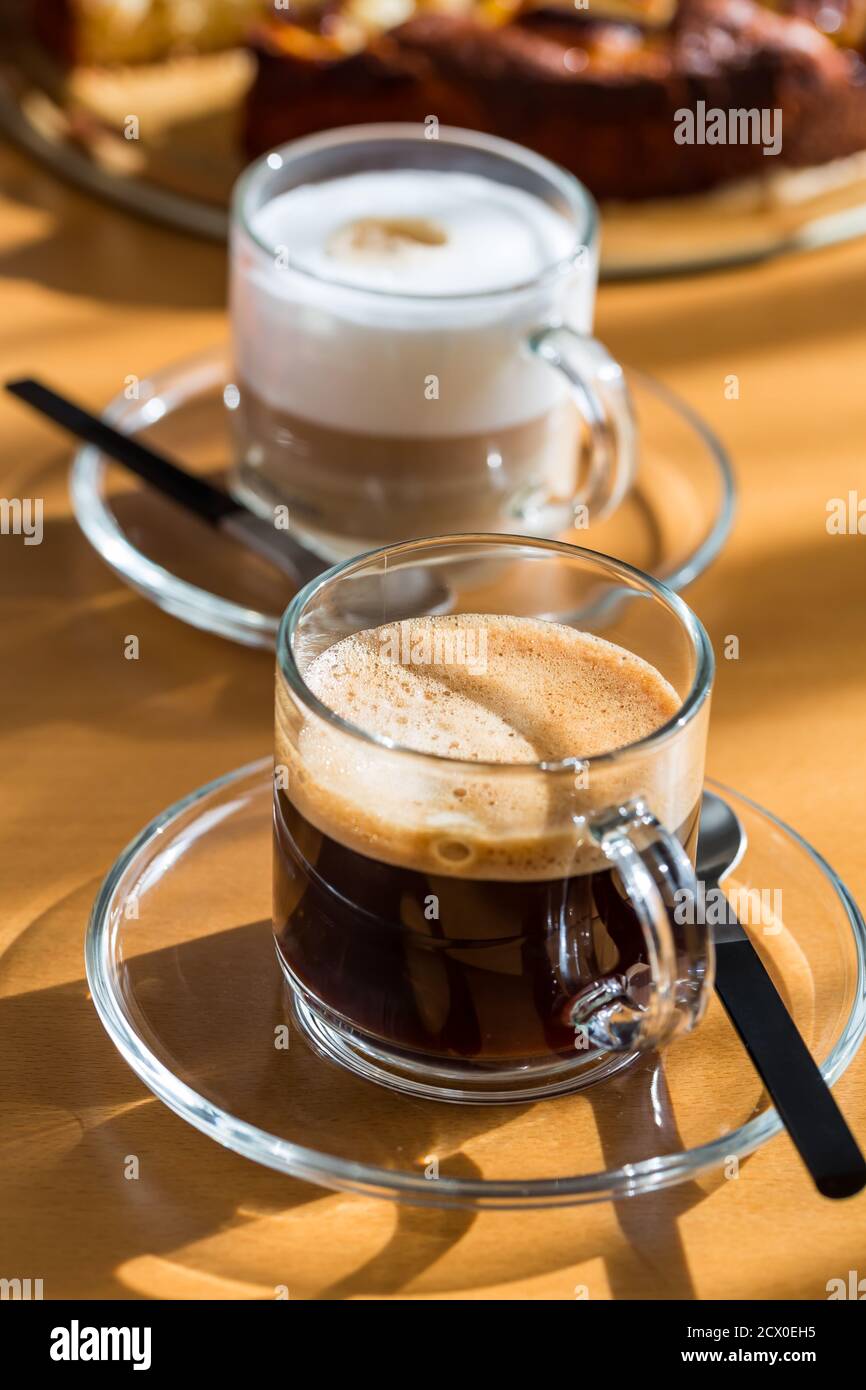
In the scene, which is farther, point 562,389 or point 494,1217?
point 562,389

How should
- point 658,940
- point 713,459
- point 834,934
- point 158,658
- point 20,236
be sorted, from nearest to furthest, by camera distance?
1. point 658,940
2. point 834,934
3. point 158,658
4. point 713,459
5. point 20,236

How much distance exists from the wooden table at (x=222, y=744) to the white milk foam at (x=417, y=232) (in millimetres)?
198

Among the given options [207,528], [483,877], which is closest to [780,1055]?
[483,877]

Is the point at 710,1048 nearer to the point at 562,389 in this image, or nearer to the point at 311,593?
the point at 311,593

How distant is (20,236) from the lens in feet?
4.00

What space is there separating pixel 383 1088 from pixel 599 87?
88 cm

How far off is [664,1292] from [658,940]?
4.7 inches

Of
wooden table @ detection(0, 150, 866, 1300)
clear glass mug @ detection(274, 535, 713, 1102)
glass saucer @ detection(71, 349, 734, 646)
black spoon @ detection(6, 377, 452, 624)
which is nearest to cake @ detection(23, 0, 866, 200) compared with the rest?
wooden table @ detection(0, 150, 866, 1300)

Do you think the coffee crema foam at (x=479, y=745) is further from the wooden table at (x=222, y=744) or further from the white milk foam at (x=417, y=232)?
the white milk foam at (x=417, y=232)

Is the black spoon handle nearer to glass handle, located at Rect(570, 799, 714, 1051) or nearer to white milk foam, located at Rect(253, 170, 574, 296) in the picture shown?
glass handle, located at Rect(570, 799, 714, 1051)

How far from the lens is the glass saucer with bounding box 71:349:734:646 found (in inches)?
34.0

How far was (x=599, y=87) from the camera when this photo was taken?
1.22 metres

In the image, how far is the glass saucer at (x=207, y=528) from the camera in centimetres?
86
